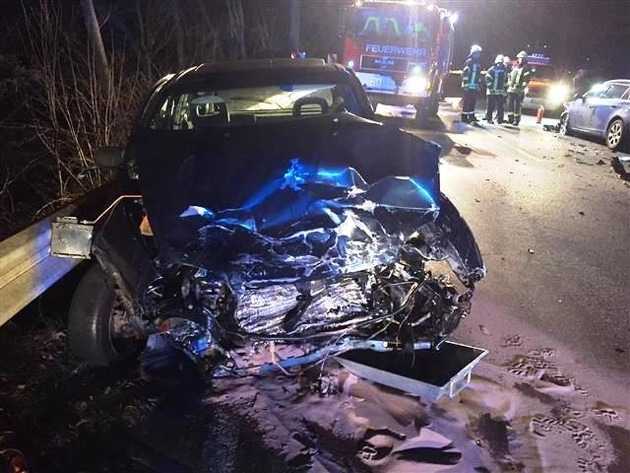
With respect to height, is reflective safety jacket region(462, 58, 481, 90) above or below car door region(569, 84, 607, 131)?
above

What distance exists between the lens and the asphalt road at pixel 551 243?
4035mm

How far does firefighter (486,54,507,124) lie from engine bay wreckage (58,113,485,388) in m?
11.2

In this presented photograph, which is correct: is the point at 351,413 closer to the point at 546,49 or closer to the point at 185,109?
the point at 185,109

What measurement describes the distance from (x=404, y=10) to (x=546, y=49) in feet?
67.2

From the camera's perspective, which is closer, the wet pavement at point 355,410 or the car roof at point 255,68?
the wet pavement at point 355,410

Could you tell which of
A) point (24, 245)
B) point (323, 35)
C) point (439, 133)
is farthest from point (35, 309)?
point (323, 35)

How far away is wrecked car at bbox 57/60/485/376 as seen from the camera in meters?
2.75

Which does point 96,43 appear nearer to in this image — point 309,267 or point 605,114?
point 309,267

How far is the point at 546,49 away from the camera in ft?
96.8

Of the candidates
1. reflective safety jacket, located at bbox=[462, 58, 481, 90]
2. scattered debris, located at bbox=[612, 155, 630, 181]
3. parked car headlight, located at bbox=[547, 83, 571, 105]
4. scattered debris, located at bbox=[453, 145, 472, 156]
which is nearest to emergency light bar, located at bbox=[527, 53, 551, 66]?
parked car headlight, located at bbox=[547, 83, 571, 105]

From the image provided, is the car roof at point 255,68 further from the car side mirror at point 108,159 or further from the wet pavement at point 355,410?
the wet pavement at point 355,410

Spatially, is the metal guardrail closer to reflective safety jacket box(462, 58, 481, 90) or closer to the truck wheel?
the truck wheel

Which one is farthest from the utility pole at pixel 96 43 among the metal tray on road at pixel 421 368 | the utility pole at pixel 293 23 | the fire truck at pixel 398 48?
the utility pole at pixel 293 23

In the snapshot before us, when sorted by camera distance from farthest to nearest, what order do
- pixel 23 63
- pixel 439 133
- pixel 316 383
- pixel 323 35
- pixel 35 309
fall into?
pixel 323 35, pixel 439 133, pixel 23 63, pixel 35 309, pixel 316 383
